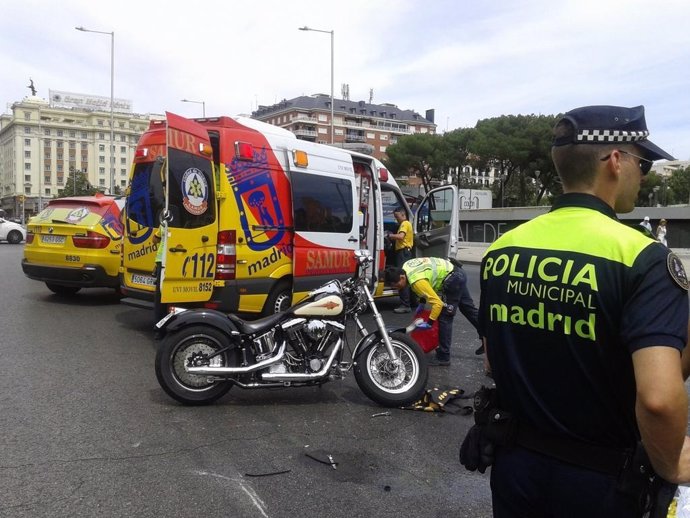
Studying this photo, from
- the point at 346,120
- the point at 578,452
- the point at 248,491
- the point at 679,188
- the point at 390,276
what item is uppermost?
the point at 346,120

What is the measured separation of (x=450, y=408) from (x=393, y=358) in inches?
24.8

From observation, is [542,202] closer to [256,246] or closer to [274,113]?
[256,246]

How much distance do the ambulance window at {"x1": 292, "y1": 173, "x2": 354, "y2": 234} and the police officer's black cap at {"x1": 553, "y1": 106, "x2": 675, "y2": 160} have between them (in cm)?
560

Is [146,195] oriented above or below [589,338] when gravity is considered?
above

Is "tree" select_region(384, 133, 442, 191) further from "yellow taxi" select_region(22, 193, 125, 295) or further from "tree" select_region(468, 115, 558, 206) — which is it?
"yellow taxi" select_region(22, 193, 125, 295)

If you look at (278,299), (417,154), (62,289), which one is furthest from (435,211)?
(417,154)

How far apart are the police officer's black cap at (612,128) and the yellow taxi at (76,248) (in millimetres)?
8525

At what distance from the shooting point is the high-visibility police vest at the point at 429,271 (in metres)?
5.89

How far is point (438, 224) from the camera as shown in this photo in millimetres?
10031

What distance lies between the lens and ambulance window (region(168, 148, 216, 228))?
19.5 feet

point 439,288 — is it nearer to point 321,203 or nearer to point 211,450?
point 321,203

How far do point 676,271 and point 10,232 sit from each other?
30110 millimetres

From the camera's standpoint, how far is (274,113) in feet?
359

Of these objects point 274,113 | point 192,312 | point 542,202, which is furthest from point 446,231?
point 274,113
